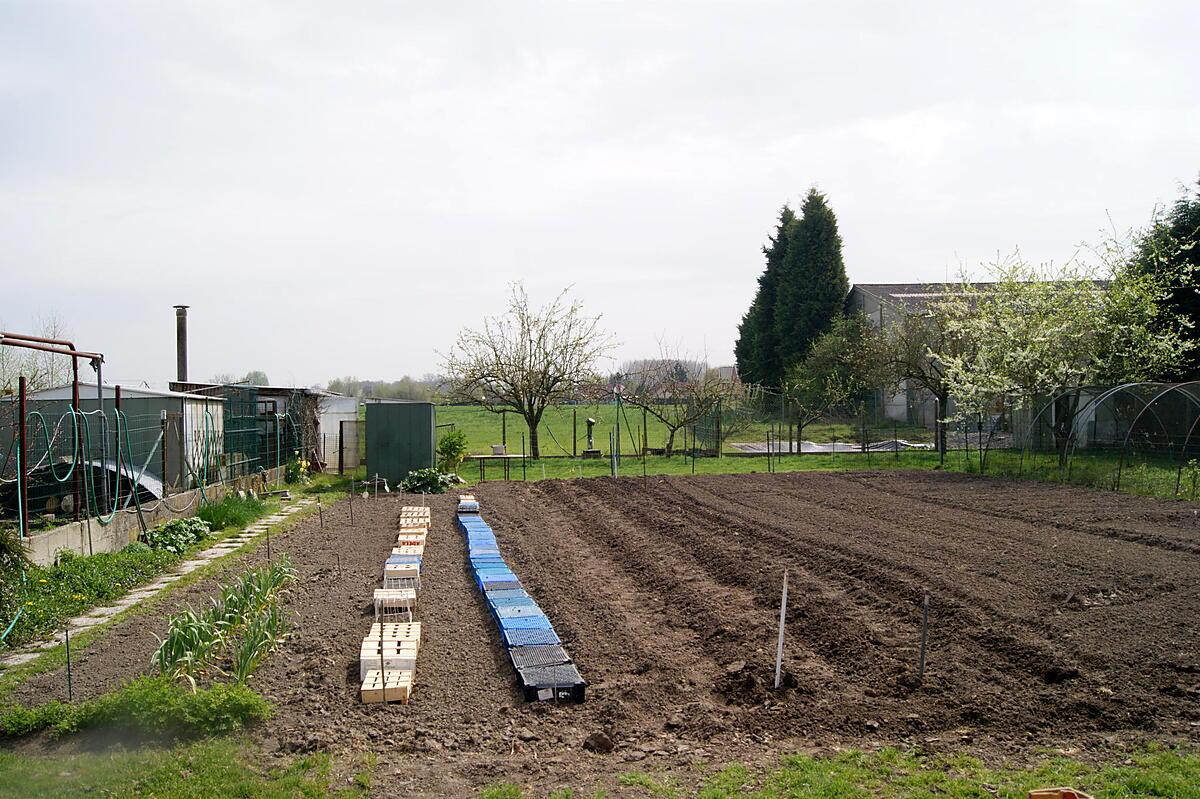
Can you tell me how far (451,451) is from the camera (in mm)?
21016

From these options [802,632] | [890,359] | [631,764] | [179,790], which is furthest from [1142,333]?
[179,790]

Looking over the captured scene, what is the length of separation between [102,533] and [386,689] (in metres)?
6.86

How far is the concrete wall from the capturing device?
9422 mm

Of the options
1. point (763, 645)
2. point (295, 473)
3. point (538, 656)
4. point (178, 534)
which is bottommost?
point (763, 645)

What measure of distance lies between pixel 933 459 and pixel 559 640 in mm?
18665

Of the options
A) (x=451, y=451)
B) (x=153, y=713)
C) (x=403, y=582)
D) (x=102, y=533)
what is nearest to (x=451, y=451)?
(x=451, y=451)

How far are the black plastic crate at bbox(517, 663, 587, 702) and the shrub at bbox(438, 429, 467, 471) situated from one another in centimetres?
1508

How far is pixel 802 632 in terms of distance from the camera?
295 inches

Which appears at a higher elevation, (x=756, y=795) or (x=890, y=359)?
(x=890, y=359)

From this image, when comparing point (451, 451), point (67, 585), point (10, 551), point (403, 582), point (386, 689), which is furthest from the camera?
point (451, 451)

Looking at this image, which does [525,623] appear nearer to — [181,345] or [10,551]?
[10,551]

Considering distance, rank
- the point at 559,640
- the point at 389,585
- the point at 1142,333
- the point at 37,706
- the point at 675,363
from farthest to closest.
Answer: the point at 675,363
the point at 1142,333
the point at 389,585
the point at 559,640
the point at 37,706

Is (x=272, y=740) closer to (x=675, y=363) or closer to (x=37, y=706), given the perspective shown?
(x=37, y=706)

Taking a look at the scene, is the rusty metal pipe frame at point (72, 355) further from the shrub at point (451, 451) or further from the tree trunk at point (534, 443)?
the tree trunk at point (534, 443)
